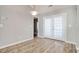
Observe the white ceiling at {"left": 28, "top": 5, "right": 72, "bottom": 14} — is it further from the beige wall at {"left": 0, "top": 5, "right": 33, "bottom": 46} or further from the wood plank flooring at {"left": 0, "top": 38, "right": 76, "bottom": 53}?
the wood plank flooring at {"left": 0, "top": 38, "right": 76, "bottom": 53}

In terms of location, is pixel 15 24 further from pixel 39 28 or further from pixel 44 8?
pixel 44 8

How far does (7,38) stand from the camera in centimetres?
183

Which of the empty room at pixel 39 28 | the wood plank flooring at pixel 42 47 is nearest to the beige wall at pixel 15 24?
the empty room at pixel 39 28

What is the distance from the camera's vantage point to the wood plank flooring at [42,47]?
1627 millimetres

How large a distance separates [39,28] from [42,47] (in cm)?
48

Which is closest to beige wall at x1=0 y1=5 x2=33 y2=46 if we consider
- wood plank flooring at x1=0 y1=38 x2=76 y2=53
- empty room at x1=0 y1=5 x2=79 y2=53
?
empty room at x1=0 y1=5 x2=79 y2=53

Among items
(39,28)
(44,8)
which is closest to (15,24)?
(39,28)

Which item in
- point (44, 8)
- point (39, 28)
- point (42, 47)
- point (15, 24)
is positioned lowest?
point (42, 47)

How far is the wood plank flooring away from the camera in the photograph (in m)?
1.63

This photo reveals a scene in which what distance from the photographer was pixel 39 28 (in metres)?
2.00

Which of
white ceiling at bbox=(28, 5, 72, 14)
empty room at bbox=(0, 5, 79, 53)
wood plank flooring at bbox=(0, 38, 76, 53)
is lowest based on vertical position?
wood plank flooring at bbox=(0, 38, 76, 53)
